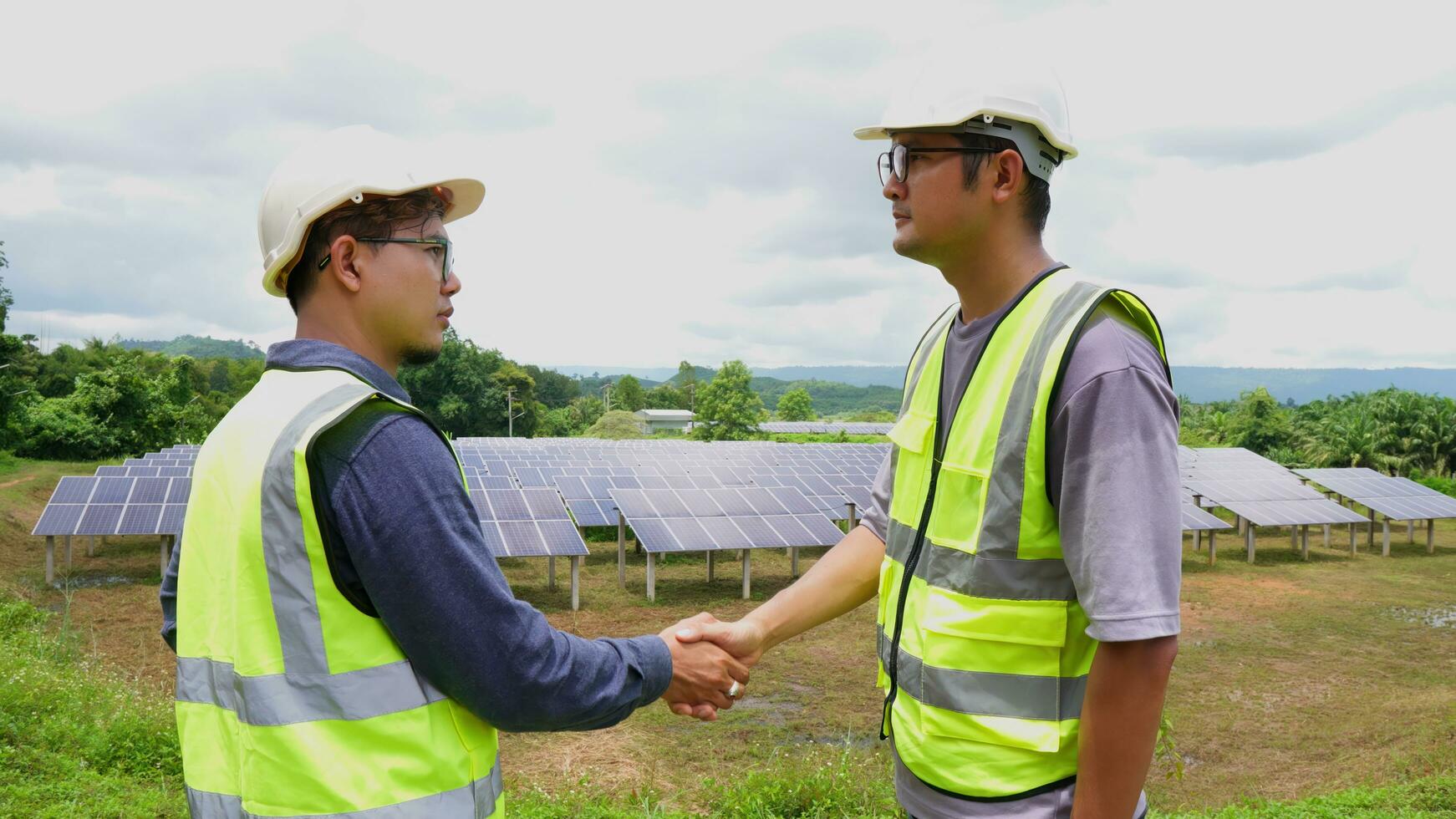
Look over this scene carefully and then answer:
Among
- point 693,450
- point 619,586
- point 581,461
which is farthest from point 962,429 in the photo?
point 693,450

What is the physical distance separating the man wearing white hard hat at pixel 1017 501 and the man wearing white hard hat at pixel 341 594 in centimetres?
75

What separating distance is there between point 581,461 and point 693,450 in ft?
14.9

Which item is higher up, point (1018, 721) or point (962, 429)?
point (962, 429)

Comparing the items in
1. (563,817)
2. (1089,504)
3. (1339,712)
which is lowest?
(1339,712)

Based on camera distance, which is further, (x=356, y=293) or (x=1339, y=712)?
(x=1339, y=712)

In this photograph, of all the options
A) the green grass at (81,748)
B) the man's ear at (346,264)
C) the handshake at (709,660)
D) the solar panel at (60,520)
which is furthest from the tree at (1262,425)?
the man's ear at (346,264)

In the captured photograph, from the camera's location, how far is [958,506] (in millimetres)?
1865

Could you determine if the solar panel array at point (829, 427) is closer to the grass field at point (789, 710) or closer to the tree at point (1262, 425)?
the tree at point (1262, 425)

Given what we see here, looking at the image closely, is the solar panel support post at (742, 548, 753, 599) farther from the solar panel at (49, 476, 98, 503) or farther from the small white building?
the small white building

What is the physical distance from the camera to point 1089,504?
1.55m

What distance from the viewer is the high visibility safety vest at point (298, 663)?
1601mm

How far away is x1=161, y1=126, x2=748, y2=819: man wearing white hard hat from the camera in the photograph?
160 cm

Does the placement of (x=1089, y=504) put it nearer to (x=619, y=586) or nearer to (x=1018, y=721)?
(x=1018, y=721)

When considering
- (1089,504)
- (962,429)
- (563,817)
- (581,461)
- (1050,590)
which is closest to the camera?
(1089,504)
